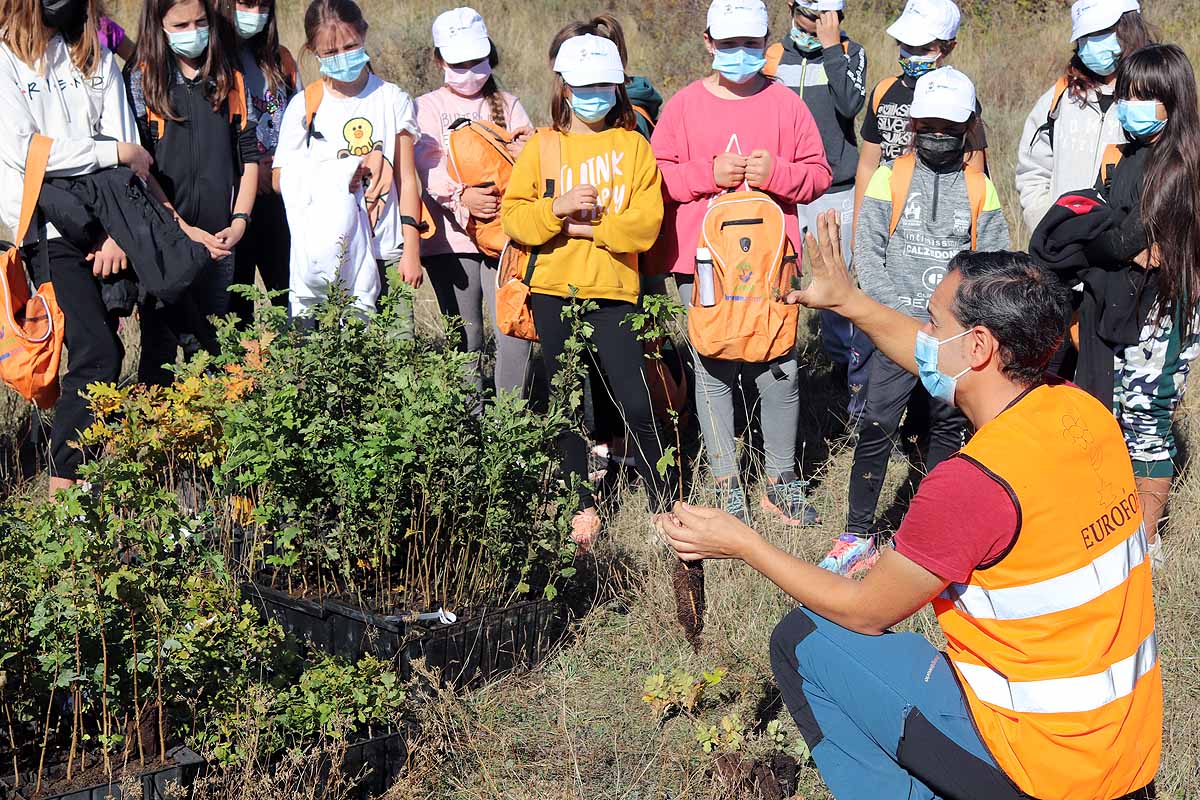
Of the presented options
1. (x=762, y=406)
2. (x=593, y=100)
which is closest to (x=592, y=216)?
(x=593, y=100)

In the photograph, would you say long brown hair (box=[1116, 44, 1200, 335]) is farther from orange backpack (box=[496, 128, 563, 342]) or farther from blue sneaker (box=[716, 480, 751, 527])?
orange backpack (box=[496, 128, 563, 342])

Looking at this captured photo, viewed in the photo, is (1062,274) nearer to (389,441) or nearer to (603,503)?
(603,503)

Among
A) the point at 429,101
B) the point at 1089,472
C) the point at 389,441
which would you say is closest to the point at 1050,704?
the point at 1089,472

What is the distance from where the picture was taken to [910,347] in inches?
145

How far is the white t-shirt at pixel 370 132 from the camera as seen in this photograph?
5.55 m

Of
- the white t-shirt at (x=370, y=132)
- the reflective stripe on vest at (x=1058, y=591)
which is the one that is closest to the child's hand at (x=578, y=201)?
the white t-shirt at (x=370, y=132)

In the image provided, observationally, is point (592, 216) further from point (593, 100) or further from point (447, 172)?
point (447, 172)

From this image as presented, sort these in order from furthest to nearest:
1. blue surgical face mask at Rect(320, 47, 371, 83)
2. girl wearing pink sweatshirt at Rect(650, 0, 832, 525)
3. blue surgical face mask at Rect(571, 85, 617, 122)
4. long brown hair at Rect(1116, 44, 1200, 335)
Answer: blue surgical face mask at Rect(320, 47, 371, 83)
girl wearing pink sweatshirt at Rect(650, 0, 832, 525)
blue surgical face mask at Rect(571, 85, 617, 122)
long brown hair at Rect(1116, 44, 1200, 335)

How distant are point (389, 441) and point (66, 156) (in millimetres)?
2203

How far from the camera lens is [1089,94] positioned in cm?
540

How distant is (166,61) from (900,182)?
129 inches

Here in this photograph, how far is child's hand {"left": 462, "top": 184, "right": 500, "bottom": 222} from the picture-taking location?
5621 millimetres

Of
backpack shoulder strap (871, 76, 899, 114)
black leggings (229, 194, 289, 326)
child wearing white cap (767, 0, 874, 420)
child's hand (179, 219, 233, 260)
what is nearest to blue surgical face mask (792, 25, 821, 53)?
child wearing white cap (767, 0, 874, 420)

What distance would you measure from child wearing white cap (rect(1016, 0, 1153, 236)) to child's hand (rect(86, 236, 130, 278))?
4.11 m
